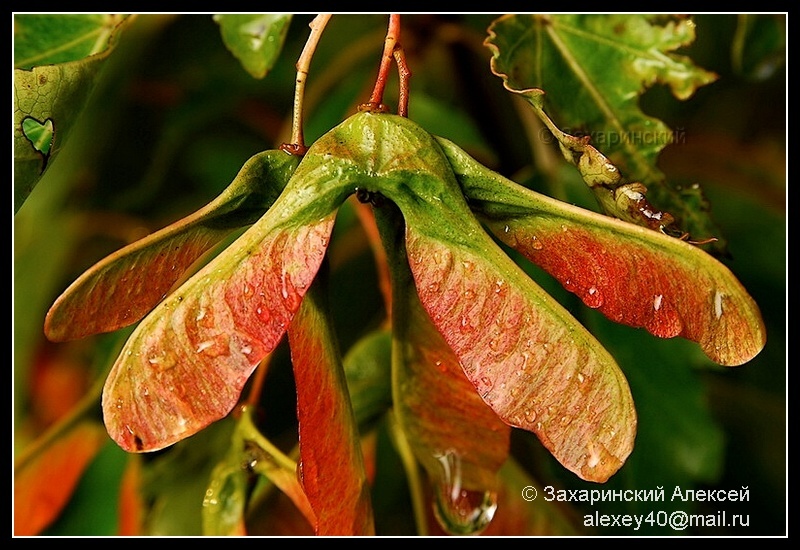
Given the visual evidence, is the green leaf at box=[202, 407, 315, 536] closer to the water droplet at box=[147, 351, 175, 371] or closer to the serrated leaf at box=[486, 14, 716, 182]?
the water droplet at box=[147, 351, 175, 371]

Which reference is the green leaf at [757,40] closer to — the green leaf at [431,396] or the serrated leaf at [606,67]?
the serrated leaf at [606,67]

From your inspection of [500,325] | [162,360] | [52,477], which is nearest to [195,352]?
[162,360]

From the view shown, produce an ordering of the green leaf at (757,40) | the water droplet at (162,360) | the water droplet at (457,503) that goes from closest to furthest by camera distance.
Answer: the water droplet at (162,360) → the water droplet at (457,503) → the green leaf at (757,40)

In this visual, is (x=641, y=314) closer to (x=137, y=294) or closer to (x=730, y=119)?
(x=137, y=294)

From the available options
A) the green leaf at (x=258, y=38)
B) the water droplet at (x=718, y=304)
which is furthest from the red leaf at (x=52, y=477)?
the water droplet at (x=718, y=304)

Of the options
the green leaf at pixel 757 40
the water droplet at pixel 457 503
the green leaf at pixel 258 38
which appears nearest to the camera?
the water droplet at pixel 457 503

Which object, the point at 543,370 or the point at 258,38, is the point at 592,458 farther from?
the point at 258,38

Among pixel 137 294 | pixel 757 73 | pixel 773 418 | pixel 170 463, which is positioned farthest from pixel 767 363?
pixel 137 294

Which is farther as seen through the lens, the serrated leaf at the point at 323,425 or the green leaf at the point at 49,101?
the green leaf at the point at 49,101
